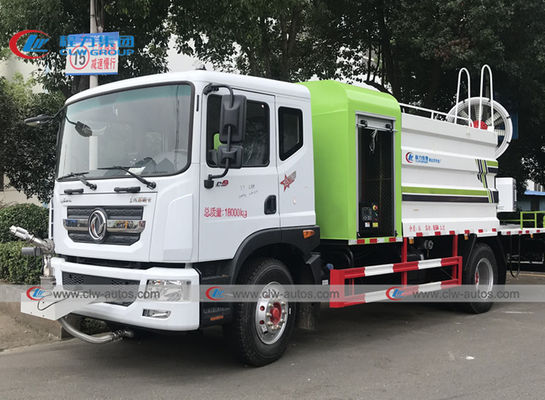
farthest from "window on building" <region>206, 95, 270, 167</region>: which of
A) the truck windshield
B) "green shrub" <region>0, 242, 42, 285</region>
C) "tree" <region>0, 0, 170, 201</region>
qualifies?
"tree" <region>0, 0, 170, 201</region>

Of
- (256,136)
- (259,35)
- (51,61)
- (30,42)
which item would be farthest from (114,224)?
(51,61)

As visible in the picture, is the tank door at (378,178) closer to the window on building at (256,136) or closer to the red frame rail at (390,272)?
the red frame rail at (390,272)

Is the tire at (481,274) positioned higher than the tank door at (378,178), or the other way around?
the tank door at (378,178)

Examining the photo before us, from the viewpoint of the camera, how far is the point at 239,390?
186 inches

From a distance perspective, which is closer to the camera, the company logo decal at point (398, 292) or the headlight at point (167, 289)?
the headlight at point (167, 289)

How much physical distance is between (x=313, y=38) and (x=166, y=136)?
41.7 feet

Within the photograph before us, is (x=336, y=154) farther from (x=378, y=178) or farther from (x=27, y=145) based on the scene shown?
(x=27, y=145)

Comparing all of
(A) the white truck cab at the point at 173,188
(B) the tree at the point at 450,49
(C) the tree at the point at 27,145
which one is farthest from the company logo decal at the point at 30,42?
(B) the tree at the point at 450,49

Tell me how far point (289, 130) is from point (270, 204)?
0.79 m

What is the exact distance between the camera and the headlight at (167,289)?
180 inches

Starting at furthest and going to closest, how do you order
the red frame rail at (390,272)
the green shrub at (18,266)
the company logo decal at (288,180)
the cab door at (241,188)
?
the green shrub at (18,266)
the red frame rail at (390,272)
the company logo decal at (288,180)
the cab door at (241,188)

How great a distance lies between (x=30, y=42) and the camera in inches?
390

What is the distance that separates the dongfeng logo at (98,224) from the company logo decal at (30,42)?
5.84 m

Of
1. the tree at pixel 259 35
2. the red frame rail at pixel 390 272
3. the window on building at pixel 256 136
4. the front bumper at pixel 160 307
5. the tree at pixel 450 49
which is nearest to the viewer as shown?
the front bumper at pixel 160 307
